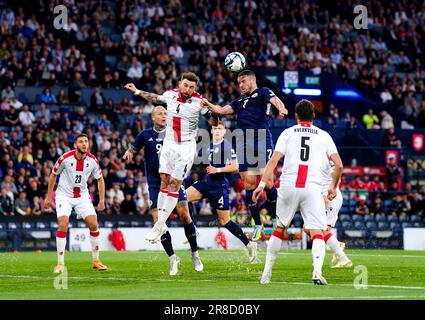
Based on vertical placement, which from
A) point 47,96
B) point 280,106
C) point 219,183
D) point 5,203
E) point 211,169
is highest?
point 47,96

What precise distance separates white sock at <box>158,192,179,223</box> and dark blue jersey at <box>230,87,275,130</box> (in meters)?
2.66

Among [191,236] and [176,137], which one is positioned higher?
[176,137]

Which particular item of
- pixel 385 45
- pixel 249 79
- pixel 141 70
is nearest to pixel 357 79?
pixel 385 45

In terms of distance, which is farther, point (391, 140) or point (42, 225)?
point (391, 140)

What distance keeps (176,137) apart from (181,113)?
18.4 inches

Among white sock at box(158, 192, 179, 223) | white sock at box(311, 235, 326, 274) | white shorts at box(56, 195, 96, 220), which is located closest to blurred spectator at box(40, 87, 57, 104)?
white shorts at box(56, 195, 96, 220)

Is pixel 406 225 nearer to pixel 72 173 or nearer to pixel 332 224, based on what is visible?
pixel 332 224

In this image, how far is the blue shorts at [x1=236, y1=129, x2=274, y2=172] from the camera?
66.3 feet

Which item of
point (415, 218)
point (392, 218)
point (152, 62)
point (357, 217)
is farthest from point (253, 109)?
point (152, 62)

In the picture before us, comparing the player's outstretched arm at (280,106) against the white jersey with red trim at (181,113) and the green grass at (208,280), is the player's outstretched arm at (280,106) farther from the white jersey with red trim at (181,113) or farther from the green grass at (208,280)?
the green grass at (208,280)

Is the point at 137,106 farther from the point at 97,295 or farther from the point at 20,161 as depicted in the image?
the point at 97,295

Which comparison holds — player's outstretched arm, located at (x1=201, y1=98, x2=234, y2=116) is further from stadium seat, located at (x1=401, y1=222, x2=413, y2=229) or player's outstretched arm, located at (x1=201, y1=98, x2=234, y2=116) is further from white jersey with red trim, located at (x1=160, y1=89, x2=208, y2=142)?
stadium seat, located at (x1=401, y1=222, x2=413, y2=229)

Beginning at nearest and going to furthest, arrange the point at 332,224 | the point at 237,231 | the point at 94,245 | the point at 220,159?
the point at 94,245, the point at 332,224, the point at 237,231, the point at 220,159

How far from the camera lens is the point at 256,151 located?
20.3 meters
